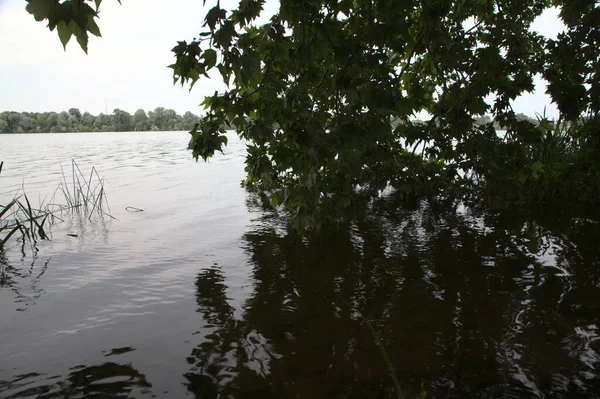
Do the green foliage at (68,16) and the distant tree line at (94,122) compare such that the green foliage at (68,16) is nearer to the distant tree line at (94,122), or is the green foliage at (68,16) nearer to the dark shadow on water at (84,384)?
the dark shadow on water at (84,384)

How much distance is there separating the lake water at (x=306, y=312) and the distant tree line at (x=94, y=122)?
7089 centimetres

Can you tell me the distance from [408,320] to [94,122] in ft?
329

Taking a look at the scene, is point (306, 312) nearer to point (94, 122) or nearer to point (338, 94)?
point (338, 94)

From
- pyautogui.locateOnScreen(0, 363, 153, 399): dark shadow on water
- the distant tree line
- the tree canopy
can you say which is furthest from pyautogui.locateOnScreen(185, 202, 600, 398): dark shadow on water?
the distant tree line

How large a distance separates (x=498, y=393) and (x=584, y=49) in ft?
13.8

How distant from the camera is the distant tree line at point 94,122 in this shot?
261 ft

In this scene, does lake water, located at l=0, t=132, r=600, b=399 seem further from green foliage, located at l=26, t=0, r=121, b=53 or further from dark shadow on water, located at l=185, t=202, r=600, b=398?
green foliage, located at l=26, t=0, r=121, b=53

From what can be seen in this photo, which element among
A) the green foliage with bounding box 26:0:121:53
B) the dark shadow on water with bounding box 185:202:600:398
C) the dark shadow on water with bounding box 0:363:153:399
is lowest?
the dark shadow on water with bounding box 0:363:153:399

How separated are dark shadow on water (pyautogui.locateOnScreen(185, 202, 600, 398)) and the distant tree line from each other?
7212 centimetres

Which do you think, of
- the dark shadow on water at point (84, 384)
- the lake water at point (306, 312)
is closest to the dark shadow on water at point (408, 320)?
the lake water at point (306, 312)

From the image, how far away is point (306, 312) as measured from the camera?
14.2 ft

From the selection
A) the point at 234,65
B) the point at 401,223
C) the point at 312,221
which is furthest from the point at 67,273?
the point at 401,223

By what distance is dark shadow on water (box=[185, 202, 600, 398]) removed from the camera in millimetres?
3156

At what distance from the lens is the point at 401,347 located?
363 centimetres
